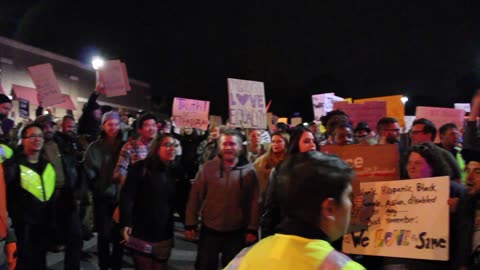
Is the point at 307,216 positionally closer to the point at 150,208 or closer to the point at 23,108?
the point at 150,208

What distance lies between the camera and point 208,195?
5117 mm

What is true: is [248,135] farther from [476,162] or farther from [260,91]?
[476,162]

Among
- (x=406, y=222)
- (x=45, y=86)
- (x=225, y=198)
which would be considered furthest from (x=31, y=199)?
(x=45, y=86)

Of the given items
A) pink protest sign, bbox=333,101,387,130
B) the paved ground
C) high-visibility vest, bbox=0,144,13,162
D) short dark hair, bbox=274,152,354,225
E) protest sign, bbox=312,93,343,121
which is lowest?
the paved ground

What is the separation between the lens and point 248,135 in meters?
8.43

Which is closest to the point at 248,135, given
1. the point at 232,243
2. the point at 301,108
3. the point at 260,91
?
the point at 260,91

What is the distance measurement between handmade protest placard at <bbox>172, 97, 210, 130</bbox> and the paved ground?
12.6 feet

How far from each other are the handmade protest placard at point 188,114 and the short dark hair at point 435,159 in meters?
7.99

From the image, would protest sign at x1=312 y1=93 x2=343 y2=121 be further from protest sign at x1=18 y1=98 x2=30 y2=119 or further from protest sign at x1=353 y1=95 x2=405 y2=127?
protest sign at x1=18 y1=98 x2=30 y2=119

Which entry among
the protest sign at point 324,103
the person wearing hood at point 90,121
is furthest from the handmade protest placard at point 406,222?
the protest sign at point 324,103

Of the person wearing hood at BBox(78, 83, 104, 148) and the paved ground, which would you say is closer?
the paved ground

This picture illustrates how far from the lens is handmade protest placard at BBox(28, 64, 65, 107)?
10461 mm

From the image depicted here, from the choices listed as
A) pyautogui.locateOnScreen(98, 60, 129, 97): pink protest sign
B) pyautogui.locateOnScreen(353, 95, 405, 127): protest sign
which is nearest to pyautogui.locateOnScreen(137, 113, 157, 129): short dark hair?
pyautogui.locateOnScreen(98, 60, 129, 97): pink protest sign

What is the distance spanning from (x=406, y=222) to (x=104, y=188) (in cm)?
404
